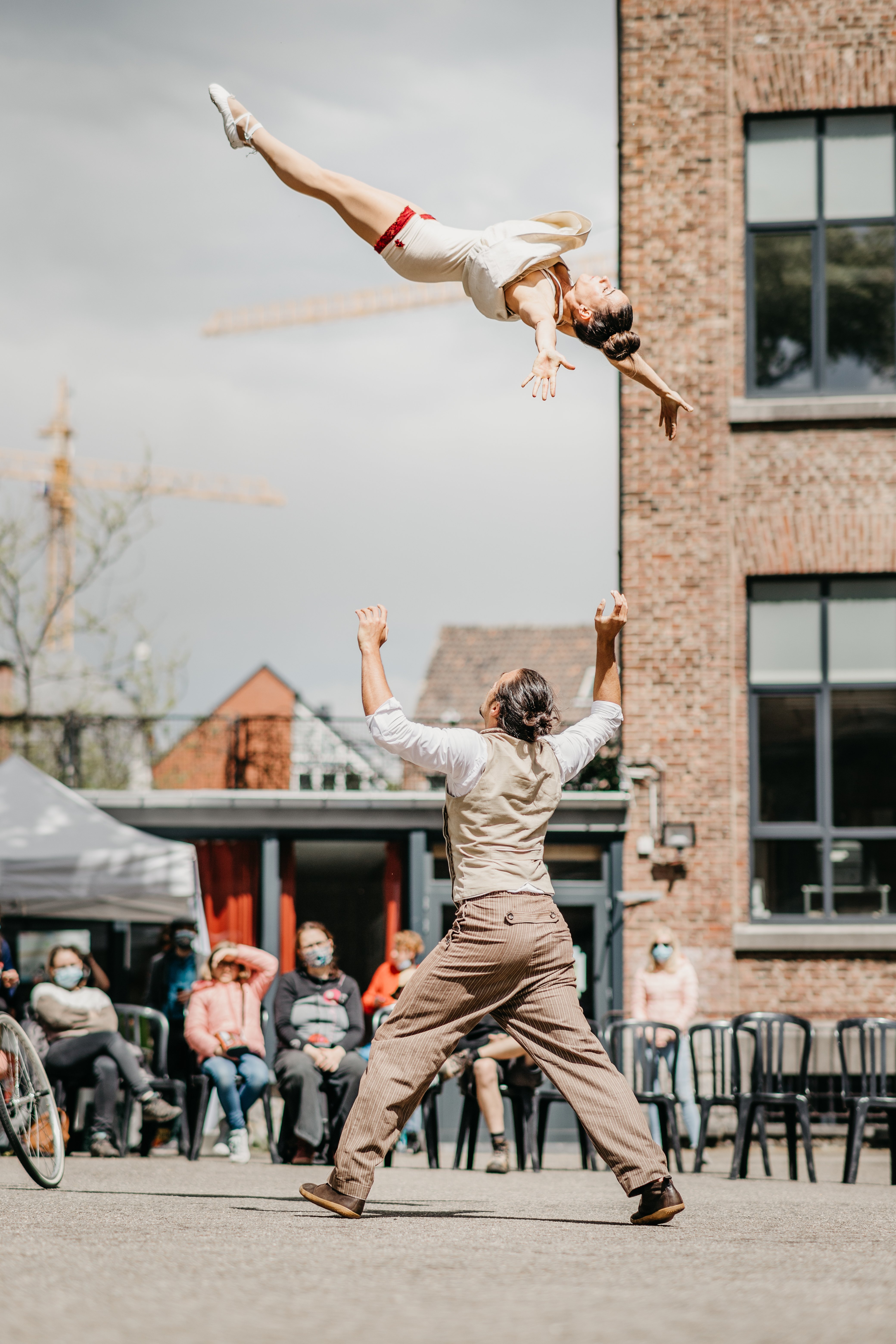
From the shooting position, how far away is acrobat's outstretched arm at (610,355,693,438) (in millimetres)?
5980

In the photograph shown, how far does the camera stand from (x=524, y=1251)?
185 inches

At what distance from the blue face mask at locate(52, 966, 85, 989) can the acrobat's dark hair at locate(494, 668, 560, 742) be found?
6042 mm

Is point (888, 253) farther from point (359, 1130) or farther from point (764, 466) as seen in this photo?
point (359, 1130)

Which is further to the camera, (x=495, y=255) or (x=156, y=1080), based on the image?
(x=156, y=1080)

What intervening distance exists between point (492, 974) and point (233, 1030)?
5720 millimetres

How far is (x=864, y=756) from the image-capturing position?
14633 mm

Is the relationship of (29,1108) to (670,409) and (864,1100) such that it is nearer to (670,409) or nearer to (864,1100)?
(670,409)

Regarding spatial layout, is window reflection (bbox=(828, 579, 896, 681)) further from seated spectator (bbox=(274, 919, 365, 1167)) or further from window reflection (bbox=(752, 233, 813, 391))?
seated spectator (bbox=(274, 919, 365, 1167))

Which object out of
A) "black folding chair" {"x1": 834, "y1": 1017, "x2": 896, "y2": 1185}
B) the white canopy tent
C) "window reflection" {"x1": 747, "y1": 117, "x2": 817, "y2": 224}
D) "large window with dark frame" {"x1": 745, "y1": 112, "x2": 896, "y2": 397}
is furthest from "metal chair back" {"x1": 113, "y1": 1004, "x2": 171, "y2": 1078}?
"window reflection" {"x1": 747, "y1": 117, "x2": 817, "y2": 224}

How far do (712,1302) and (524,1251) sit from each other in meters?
1.10

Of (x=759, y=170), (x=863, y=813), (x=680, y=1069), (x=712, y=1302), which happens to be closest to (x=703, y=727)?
(x=863, y=813)

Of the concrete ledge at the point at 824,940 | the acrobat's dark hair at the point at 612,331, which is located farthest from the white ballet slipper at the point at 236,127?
the concrete ledge at the point at 824,940

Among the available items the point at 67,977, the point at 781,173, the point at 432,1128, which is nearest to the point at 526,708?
the point at 432,1128

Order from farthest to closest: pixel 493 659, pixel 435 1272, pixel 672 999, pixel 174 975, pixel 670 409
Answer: pixel 493 659 < pixel 174 975 < pixel 672 999 < pixel 670 409 < pixel 435 1272
